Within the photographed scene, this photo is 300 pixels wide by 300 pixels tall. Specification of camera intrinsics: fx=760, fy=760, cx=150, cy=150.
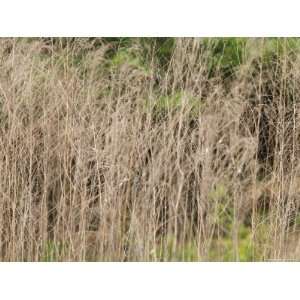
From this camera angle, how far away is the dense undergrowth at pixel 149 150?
13.0 feet

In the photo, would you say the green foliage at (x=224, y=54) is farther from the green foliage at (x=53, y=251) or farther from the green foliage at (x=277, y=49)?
the green foliage at (x=53, y=251)

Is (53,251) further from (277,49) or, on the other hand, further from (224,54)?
(277,49)

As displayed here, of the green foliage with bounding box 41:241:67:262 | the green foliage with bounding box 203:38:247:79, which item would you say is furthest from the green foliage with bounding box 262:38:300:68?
the green foliage with bounding box 41:241:67:262

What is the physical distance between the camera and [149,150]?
401cm

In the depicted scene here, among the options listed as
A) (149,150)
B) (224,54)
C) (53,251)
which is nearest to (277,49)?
(224,54)

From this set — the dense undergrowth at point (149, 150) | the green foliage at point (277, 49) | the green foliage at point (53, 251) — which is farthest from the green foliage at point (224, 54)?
the green foliage at point (53, 251)

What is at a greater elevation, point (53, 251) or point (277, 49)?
point (277, 49)

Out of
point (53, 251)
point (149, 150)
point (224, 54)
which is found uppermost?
point (224, 54)

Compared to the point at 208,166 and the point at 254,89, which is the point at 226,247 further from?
the point at 254,89

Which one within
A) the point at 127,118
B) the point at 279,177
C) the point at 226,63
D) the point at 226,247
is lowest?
the point at 226,247

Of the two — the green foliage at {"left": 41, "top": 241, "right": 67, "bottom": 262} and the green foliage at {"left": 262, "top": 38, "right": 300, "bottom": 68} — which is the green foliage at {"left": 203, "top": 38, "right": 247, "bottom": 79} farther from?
the green foliage at {"left": 41, "top": 241, "right": 67, "bottom": 262}
